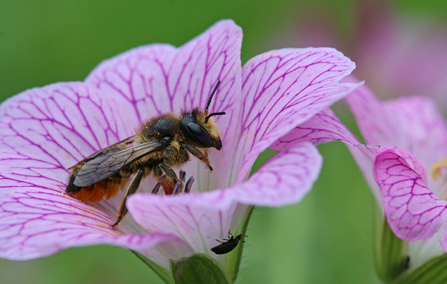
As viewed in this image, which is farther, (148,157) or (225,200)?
(148,157)

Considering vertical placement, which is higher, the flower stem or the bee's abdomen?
the bee's abdomen

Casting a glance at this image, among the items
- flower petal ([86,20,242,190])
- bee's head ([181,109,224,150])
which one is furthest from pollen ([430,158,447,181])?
bee's head ([181,109,224,150])

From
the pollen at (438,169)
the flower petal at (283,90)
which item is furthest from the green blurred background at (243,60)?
the flower petal at (283,90)

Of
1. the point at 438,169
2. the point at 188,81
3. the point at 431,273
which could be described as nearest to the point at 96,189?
the point at 188,81

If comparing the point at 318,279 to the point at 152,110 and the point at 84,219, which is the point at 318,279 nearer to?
the point at 152,110

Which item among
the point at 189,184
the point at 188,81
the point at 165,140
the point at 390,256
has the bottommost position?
→ the point at 390,256

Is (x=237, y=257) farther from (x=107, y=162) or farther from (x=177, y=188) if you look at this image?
(x=107, y=162)

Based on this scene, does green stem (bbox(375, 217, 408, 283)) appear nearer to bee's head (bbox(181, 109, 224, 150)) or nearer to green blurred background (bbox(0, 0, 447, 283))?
green blurred background (bbox(0, 0, 447, 283))
